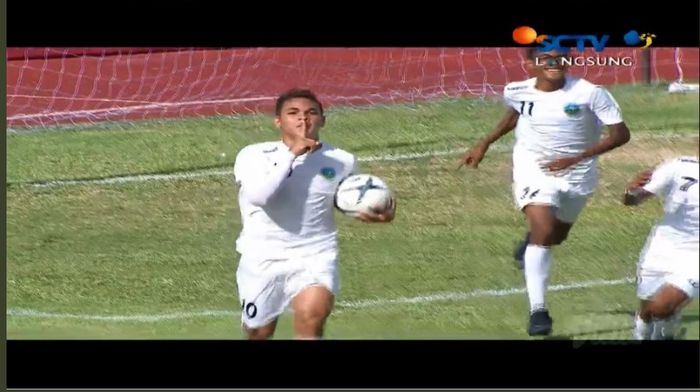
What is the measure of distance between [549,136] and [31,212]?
2312 millimetres

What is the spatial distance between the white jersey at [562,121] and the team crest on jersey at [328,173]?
0.84 metres

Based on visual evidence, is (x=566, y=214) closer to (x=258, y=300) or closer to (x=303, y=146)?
(x=303, y=146)

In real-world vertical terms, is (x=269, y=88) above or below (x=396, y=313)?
above

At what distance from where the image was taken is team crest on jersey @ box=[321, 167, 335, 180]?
739 cm

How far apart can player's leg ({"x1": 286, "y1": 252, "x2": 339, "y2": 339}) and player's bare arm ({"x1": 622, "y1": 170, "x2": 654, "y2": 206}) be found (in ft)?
4.29

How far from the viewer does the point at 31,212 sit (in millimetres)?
7801

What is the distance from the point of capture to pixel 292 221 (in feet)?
24.1

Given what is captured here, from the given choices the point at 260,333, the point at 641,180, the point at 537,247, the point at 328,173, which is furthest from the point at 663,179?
the point at 260,333

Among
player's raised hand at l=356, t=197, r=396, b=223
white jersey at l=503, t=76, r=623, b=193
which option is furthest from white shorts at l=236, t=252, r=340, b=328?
white jersey at l=503, t=76, r=623, b=193

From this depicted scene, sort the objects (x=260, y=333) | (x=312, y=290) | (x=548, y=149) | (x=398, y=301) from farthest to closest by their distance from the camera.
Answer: (x=398, y=301) → (x=548, y=149) → (x=260, y=333) → (x=312, y=290)

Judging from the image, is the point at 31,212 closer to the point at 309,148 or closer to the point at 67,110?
the point at 67,110

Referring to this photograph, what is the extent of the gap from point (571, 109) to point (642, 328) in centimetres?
100

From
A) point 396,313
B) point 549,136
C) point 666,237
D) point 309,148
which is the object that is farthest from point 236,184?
point 666,237
